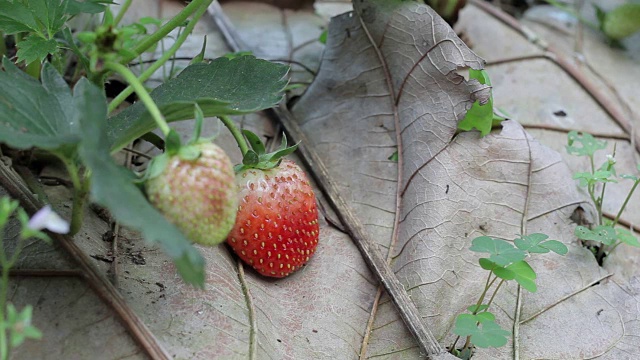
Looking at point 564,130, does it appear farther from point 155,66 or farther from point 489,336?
point 155,66

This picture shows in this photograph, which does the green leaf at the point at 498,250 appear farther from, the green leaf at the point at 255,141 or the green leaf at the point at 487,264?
the green leaf at the point at 255,141

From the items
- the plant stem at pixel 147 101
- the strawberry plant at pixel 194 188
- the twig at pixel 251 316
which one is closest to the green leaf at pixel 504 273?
the twig at pixel 251 316

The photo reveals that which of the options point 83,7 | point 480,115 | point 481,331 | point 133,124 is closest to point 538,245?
point 481,331

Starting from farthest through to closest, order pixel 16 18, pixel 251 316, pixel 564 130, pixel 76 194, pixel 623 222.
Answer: pixel 564 130
pixel 623 222
pixel 16 18
pixel 251 316
pixel 76 194

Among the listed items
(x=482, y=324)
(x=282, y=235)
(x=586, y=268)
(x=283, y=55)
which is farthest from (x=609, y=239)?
(x=283, y=55)

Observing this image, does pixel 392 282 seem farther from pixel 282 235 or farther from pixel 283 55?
pixel 283 55

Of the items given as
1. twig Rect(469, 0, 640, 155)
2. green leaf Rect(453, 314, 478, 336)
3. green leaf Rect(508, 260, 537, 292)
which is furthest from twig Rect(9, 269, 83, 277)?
twig Rect(469, 0, 640, 155)
